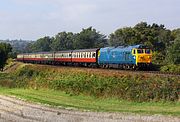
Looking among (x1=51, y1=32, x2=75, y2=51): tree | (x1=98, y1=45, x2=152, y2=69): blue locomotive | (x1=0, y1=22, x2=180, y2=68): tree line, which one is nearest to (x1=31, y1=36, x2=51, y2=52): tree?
(x1=0, y1=22, x2=180, y2=68): tree line

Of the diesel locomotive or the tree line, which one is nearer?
the diesel locomotive

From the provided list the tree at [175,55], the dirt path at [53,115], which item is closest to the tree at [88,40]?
the tree at [175,55]

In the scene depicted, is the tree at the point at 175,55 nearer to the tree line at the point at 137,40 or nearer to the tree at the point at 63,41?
the tree line at the point at 137,40

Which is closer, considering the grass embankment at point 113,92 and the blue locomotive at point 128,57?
the grass embankment at point 113,92

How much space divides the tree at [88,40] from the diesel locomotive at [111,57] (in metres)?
60.1

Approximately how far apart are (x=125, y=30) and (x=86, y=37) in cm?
4856

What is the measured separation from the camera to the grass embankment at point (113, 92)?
2603 cm

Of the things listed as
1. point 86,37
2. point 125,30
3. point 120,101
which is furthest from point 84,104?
point 86,37

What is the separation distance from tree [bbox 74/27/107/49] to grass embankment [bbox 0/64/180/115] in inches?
3602

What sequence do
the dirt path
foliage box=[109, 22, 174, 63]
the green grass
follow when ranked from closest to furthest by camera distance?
the dirt path
the green grass
foliage box=[109, 22, 174, 63]

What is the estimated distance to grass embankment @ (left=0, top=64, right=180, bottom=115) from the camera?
2603 centimetres

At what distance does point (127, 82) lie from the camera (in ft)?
104

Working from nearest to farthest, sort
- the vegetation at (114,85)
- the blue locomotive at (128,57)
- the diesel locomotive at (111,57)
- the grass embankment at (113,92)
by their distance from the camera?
the grass embankment at (113,92) < the vegetation at (114,85) < the blue locomotive at (128,57) < the diesel locomotive at (111,57)

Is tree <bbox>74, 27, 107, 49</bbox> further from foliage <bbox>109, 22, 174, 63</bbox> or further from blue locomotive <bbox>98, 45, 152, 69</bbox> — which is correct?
blue locomotive <bbox>98, 45, 152, 69</bbox>
